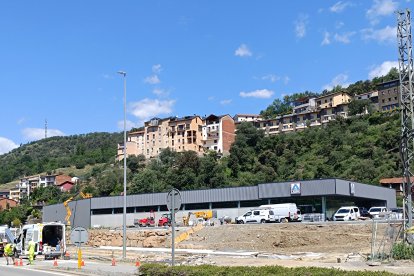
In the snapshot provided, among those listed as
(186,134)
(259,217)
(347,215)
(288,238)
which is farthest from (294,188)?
(186,134)

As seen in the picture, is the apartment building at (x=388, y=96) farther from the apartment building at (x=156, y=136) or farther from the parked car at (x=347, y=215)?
the parked car at (x=347, y=215)

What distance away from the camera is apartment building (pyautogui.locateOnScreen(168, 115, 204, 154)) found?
161000 millimetres

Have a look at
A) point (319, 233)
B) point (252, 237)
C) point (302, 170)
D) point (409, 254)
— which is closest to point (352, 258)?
point (409, 254)

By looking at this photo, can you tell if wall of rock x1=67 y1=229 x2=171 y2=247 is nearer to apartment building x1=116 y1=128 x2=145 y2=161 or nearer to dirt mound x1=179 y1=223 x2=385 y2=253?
dirt mound x1=179 y1=223 x2=385 y2=253

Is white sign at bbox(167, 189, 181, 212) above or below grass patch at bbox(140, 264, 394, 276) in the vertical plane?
above

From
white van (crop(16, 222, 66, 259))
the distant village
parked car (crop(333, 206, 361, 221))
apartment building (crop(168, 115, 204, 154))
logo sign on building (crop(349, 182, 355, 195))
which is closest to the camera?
white van (crop(16, 222, 66, 259))

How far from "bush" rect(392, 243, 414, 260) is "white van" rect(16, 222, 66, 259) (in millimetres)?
22086

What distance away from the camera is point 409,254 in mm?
24297

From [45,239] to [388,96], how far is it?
127326 mm

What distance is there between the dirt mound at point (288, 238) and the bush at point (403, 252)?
36.4 feet

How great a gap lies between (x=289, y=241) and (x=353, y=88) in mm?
147052

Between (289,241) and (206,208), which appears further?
(206,208)

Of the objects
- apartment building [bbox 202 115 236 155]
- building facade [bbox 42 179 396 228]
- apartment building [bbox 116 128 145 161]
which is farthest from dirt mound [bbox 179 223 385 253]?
apartment building [bbox 116 128 145 161]

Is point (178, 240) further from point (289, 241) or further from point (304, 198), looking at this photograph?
point (304, 198)
